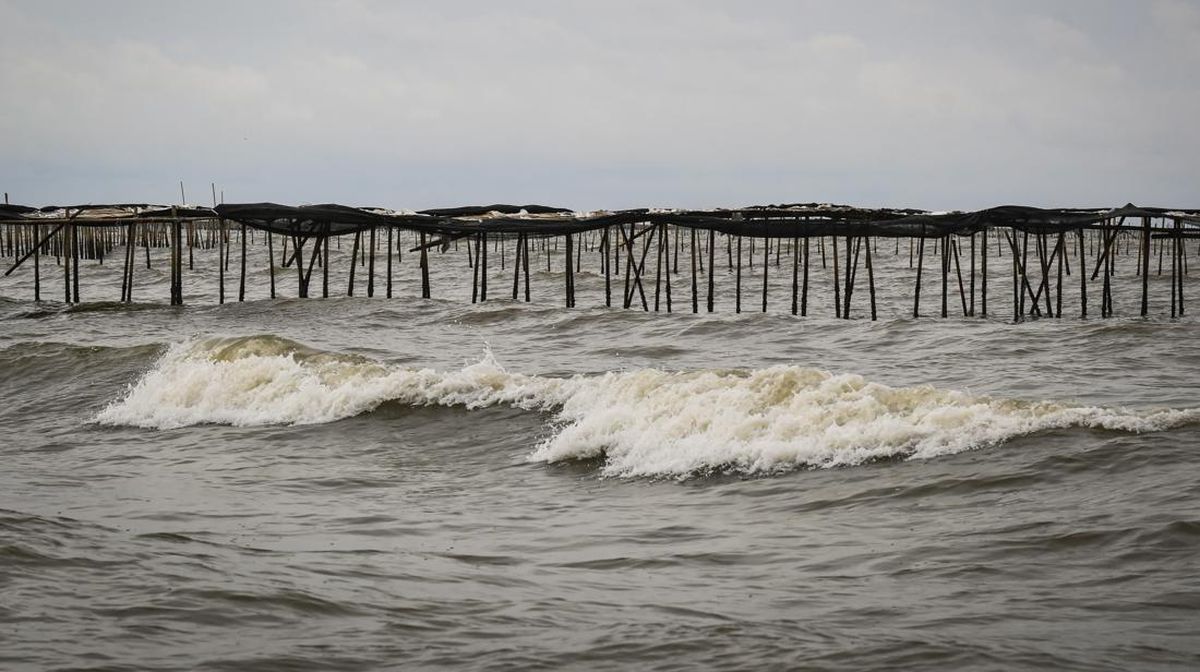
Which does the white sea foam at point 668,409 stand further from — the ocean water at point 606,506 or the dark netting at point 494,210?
the dark netting at point 494,210

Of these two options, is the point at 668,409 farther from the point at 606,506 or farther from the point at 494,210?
the point at 494,210

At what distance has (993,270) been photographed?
47.3 metres

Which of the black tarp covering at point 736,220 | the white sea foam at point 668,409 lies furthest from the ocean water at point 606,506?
the black tarp covering at point 736,220

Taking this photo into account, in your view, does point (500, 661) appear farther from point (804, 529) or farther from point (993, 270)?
point (993, 270)

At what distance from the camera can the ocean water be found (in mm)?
5477

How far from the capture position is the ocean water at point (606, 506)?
18.0ft

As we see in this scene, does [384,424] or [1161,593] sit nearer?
[1161,593]

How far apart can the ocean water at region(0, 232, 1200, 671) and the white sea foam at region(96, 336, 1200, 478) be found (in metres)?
0.04

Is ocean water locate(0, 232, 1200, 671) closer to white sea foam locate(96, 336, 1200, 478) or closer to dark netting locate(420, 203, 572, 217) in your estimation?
white sea foam locate(96, 336, 1200, 478)

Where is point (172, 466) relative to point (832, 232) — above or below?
below

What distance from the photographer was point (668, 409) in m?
11.7

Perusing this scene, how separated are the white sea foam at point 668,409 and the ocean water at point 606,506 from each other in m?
0.04

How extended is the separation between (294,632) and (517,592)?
1.24 meters

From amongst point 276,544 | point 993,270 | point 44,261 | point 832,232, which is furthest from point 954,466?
point 44,261
